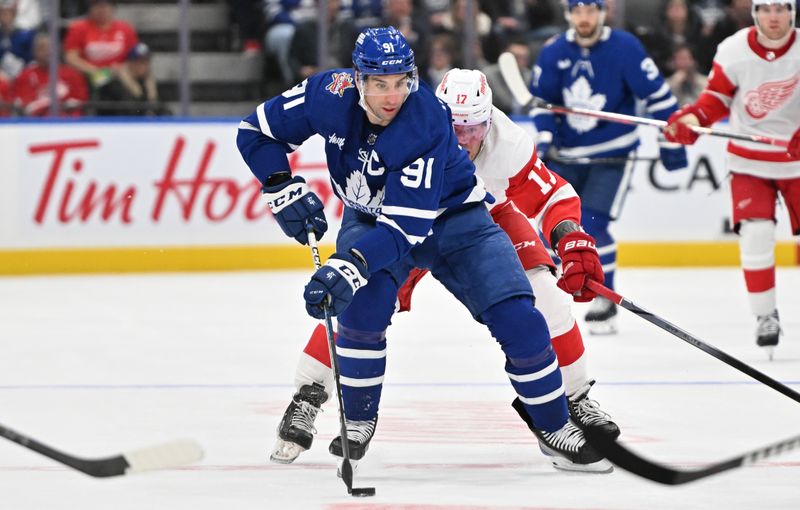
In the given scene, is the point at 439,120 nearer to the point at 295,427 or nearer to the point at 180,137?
the point at 295,427

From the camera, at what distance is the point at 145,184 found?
8211 mm

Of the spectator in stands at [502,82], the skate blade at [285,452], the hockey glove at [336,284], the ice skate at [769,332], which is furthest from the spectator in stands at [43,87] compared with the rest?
the hockey glove at [336,284]

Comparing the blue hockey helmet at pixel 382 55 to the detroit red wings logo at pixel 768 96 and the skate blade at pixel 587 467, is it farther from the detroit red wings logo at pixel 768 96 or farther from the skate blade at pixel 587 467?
the detroit red wings logo at pixel 768 96

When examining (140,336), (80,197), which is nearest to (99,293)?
(80,197)

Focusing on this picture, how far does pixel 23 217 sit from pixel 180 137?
913 millimetres

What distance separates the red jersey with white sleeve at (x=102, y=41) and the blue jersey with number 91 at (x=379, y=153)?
16.6 ft

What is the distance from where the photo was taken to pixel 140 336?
6.05 metres

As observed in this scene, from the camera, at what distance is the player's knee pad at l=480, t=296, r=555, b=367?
135 inches

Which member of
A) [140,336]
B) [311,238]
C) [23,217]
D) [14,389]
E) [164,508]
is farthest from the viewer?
[23,217]

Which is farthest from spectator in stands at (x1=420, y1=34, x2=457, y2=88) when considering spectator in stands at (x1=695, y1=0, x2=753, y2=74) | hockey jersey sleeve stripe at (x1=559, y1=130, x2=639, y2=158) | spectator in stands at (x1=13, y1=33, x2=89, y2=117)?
A: hockey jersey sleeve stripe at (x1=559, y1=130, x2=639, y2=158)

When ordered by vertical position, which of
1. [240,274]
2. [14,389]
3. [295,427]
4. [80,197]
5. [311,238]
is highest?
[311,238]

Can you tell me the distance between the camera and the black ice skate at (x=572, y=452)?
140 inches

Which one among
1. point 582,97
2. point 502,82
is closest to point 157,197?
point 502,82

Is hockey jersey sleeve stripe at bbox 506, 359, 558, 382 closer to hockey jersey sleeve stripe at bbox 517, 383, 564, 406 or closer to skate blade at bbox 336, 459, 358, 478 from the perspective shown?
hockey jersey sleeve stripe at bbox 517, 383, 564, 406
